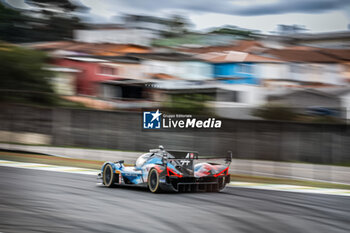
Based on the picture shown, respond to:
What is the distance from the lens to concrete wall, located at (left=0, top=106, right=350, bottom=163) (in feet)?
51.6

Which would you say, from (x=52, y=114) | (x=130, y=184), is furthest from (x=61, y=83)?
(x=130, y=184)

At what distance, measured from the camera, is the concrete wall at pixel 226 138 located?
15719mm

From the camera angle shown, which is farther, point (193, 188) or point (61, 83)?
point (61, 83)

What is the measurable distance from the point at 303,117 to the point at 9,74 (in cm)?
1829

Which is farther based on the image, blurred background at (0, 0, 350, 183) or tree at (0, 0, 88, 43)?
tree at (0, 0, 88, 43)

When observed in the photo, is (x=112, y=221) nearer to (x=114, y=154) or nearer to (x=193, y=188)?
(x=193, y=188)

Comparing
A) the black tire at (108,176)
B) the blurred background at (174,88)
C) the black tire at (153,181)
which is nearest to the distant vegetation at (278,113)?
the blurred background at (174,88)

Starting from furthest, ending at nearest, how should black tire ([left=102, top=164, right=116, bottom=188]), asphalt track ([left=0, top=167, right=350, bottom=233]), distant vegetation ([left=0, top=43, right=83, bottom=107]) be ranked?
distant vegetation ([left=0, top=43, right=83, bottom=107]) < black tire ([left=102, top=164, right=116, bottom=188]) < asphalt track ([left=0, top=167, right=350, bottom=233])

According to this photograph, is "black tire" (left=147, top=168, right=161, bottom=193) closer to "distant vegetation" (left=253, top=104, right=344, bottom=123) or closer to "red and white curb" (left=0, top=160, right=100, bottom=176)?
"red and white curb" (left=0, top=160, right=100, bottom=176)

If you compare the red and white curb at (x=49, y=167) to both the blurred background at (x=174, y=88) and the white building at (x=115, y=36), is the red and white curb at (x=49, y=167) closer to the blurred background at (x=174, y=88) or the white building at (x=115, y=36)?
the blurred background at (x=174, y=88)

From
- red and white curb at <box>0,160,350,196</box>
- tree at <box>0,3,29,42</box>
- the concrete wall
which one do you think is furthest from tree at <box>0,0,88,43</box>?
red and white curb at <box>0,160,350,196</box>

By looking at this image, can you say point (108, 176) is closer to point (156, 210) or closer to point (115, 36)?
point (156, 210)

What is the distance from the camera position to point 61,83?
129 ft

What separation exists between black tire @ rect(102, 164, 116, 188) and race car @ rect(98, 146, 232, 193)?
0.02 metres
